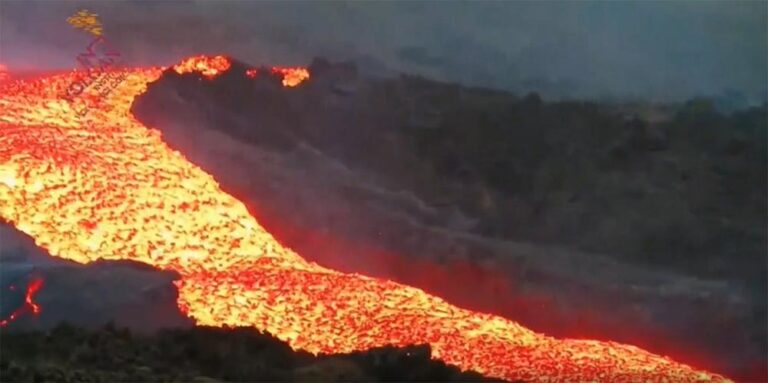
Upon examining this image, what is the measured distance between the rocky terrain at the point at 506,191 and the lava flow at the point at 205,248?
4.5 inches

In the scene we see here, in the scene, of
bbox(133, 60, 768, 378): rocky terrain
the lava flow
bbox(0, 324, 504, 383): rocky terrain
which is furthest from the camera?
bbox(133, 60, 768, 378): rocky terrain

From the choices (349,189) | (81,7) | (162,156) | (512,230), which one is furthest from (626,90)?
(81,7)

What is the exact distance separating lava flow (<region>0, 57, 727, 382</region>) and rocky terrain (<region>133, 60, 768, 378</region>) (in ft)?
0.38

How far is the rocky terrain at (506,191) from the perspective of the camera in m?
5.68

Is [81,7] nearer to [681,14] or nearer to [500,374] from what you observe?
[500,374]

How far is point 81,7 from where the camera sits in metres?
5.61

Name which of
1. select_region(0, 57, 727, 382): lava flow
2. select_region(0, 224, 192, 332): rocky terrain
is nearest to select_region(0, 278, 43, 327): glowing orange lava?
select_region(0, 224, 192, 332): rocky terrain

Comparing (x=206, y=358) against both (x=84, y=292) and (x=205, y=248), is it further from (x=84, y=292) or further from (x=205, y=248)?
(x=205, y=248)

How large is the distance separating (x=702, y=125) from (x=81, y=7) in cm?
333

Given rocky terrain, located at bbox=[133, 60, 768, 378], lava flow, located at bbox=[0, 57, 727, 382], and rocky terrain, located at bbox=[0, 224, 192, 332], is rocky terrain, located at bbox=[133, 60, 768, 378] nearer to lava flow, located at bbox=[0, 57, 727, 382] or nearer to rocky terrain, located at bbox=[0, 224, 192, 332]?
lava flow, located at bbox=[0, 57, 727, 382]

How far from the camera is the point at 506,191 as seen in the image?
581 cm

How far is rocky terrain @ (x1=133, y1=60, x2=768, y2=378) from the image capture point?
5684 millimetres

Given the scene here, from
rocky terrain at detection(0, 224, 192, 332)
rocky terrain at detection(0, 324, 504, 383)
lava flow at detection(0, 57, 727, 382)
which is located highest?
lava flow at detection(0, 57, 727, 382)

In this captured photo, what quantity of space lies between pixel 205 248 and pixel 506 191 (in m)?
1.60
